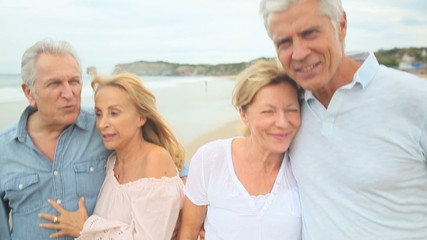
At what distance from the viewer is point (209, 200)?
8.69 feet

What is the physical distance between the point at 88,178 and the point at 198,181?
84 centimetres

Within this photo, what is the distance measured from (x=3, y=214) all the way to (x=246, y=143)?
1.78m

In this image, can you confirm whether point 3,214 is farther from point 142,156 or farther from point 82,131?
→ point 142,156

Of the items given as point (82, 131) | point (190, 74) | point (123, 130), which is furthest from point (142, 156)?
point (190, 74)

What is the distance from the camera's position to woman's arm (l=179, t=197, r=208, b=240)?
8.99ft

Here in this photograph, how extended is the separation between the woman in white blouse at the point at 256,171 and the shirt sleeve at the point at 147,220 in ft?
0.55

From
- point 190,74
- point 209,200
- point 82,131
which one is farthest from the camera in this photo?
point 190,74

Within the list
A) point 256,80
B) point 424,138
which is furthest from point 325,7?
point 424,138

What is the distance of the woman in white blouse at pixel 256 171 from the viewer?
2.43 meters

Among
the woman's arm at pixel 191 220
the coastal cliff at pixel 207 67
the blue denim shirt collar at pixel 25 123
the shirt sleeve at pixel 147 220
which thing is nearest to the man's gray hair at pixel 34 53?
the blue denim shirt collar at pixel 25 123

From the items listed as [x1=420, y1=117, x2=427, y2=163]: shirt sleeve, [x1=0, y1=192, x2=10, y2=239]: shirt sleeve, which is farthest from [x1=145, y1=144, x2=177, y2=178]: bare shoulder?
[x1=420, y1=117, x2=427, y2=163]: shirt sleeve

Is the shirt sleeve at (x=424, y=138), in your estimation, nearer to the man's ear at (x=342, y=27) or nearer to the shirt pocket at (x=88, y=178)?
the man's ear at (x=342, y=27)

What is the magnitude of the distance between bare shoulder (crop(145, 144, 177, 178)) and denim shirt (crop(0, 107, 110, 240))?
1.28 ft

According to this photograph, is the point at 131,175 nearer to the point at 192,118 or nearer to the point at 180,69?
the point at 192,118
